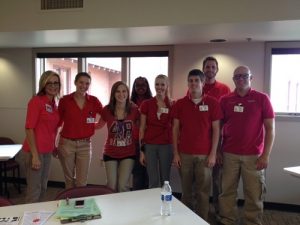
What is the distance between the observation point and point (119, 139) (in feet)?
9.90

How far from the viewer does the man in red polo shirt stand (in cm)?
293

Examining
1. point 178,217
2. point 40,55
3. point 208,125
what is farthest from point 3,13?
point 178,217

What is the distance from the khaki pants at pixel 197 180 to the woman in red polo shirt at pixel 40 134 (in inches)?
54.1

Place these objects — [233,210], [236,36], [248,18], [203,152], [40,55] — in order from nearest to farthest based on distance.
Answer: [248,18], [203,152], [233,210], [236,36], [40,55]

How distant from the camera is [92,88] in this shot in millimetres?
4836

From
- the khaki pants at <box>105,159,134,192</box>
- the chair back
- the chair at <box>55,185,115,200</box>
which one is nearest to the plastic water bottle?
the chair at <box>55,185,115,200</box>

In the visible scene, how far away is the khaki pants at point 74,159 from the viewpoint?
3.16 meters

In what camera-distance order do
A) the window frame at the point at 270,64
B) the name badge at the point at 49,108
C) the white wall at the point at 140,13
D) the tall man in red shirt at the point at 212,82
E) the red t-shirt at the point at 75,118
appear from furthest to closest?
the window frame at the point at 270,64, the tall man in red shirt at the point at 212,82, the red t-shirt at the point at 75,118, the name badge at the point at 49,108, the white wall at the point at 140,13

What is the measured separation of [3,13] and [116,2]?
1.29 m

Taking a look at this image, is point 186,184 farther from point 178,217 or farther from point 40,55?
point 40,55

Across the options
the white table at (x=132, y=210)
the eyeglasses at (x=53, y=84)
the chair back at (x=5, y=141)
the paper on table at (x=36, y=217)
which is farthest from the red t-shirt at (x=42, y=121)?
the chair back at (x=5, y=141)

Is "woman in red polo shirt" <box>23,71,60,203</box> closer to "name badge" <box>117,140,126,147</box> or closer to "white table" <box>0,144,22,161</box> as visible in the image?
"name badge" <box>117,140,126,147</box>

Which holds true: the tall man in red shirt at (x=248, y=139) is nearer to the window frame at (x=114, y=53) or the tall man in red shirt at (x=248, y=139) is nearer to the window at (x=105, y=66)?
the window frame at (x=114, y=53)

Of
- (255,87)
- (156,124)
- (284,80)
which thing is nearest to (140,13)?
(156,124)
